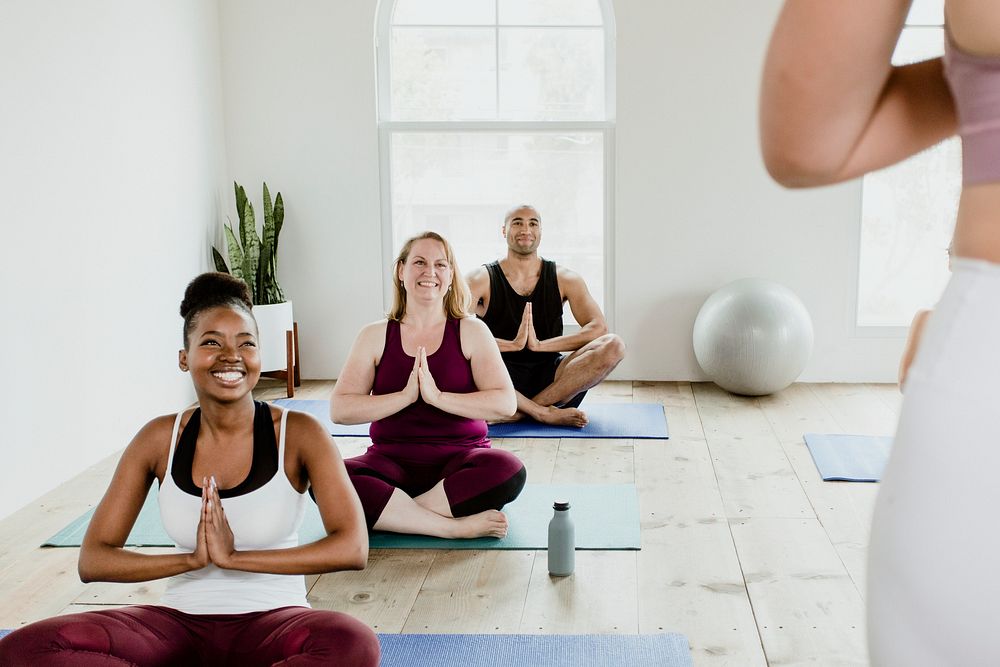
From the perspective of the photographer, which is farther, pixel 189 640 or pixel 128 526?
pixel 128 526

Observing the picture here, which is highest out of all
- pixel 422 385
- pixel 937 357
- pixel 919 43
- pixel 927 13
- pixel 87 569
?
pixel 927 13

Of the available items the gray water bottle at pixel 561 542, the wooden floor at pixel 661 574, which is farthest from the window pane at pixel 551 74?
the gray water bottle at pixel 561 542

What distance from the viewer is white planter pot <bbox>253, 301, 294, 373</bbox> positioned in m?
4.76

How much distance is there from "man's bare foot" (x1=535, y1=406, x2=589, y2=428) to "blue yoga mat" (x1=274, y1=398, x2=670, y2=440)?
2cm

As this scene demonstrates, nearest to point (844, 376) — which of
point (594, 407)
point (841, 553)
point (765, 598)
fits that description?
point (594, 407)

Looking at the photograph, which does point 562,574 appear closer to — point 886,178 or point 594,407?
point 594,407

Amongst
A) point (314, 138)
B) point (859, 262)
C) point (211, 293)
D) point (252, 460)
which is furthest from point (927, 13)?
point (252, 460)

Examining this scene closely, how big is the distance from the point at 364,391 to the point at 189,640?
129cm

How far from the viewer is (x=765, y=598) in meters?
2.41

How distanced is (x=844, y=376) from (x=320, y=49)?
3.17 m

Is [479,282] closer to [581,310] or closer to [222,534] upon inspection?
[581,310]

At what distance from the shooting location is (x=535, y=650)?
2109mm

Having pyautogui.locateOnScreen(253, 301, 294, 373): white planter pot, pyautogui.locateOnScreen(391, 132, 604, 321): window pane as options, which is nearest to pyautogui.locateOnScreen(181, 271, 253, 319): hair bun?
pyautogui.locateOnScreen(253, 301, 294, 373): white planter pot

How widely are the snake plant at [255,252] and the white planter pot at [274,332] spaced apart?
0.41 feet
